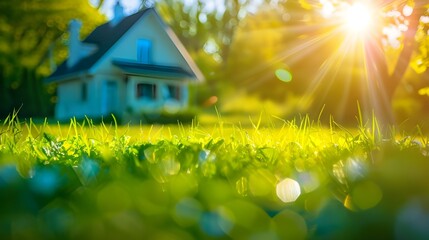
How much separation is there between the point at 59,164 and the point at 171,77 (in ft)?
74.6

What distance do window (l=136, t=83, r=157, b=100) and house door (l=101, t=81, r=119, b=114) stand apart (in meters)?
1.08

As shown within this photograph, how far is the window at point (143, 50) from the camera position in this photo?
2547 centimetres

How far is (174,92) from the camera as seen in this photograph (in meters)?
26.6

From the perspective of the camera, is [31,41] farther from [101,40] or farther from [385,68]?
[385,68]

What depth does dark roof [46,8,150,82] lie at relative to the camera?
24812 millimetres

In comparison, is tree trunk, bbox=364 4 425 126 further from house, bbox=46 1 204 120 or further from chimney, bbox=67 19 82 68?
chimney, bbox=67 19 82 68

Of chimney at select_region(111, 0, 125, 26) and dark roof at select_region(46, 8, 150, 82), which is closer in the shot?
dark roof at select_region(46, 8, 150, 82)

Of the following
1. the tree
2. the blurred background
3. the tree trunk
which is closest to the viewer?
the tree trunk

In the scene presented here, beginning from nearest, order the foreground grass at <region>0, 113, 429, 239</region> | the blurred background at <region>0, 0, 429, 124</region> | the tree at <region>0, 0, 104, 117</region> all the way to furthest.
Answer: the foreground grass at <region>0, 113, 429, 239</region> → the blurred background at <region>0, 0, 429, 124</region> → the tree at <region>0, 0, 104, 117</region>

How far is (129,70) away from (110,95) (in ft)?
5.21

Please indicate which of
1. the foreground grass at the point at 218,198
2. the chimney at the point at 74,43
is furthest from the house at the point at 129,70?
the foreground grass at the point at 218,198

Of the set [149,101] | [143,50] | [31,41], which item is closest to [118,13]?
[143,50]

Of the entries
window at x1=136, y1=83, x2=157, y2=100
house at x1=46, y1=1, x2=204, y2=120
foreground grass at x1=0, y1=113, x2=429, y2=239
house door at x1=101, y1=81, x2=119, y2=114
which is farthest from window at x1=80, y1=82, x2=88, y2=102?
foreground grass at x1=0, y1=113, x2=429, y2=239

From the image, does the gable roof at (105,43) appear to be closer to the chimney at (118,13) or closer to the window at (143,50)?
the chimney at (118,13)
